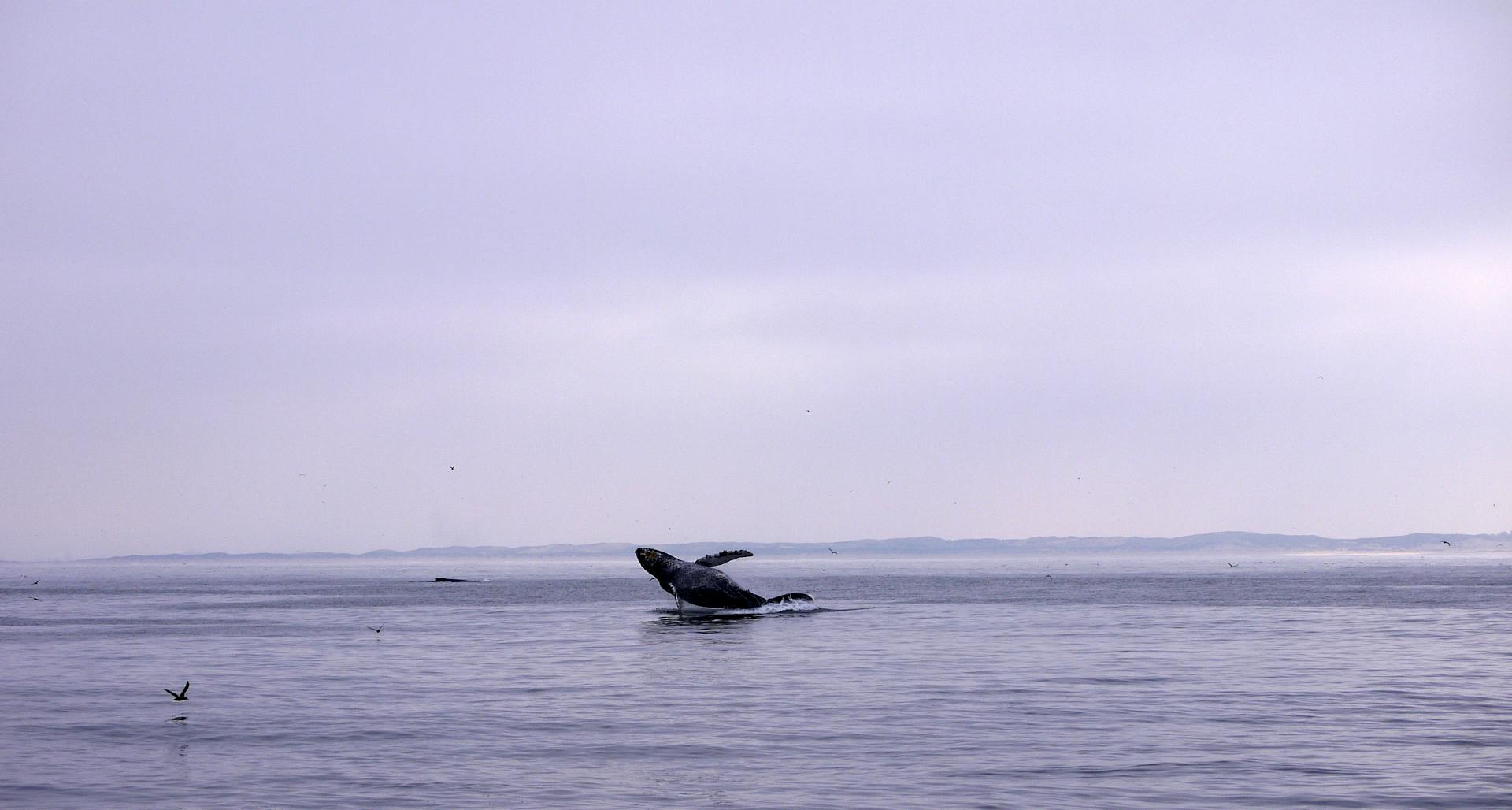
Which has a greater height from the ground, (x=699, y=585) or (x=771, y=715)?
(x=699, y=585)

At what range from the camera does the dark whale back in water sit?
60469mm

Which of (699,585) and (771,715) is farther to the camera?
(699,585)

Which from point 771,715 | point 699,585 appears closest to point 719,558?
point 699,585

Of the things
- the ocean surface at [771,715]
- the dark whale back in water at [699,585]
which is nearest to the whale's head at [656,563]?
the dark whale back in water at [699,585]

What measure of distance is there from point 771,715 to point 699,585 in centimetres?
3622

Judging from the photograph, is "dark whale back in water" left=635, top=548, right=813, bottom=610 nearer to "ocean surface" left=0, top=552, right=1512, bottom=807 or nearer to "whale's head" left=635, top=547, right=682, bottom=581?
"whale's head" left=635, top=547, right=682, bottom=581

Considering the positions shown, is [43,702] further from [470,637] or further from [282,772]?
[470,637]

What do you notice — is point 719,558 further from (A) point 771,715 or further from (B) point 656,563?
(A) point 771,715

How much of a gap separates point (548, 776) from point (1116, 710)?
1176 centimetres

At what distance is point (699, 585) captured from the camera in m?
60.8

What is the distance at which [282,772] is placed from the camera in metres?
19.2

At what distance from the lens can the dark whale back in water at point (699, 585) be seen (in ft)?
198

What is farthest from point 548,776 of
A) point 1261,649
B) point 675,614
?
point 675,614

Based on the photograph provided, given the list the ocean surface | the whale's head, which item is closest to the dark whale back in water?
the whale's head
